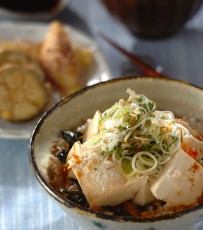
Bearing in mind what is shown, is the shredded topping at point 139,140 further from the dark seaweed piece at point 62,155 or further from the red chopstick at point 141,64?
the red chopstick at point 141,64

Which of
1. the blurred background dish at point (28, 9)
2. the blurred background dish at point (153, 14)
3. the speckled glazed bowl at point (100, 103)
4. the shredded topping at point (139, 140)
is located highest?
the shredded topping at point (139, 140)

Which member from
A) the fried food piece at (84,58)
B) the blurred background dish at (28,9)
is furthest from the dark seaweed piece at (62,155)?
the blurred background dish at (28,9)

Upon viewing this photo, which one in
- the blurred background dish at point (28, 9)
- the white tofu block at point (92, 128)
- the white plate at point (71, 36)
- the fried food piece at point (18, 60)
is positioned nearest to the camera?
the white tofu block at point (92, 128)

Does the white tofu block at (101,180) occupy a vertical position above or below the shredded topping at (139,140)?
below

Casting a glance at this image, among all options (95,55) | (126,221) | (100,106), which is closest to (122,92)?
(100,106)

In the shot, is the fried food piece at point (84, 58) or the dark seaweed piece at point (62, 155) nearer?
the dark seaweed piece at point (62, 155)

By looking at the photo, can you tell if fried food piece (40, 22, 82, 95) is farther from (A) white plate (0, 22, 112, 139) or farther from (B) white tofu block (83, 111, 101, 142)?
(B) white tofu block (83, 111, 101, 142)

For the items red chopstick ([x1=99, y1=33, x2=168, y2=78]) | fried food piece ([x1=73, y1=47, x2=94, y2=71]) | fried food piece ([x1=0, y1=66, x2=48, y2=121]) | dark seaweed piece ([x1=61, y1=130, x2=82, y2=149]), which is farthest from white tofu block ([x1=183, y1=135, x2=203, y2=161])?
fried food piece ([x1=73, y1=47, x2=94, y2=71])

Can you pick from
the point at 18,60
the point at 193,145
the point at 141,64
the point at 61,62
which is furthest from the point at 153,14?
the point at 193,145
